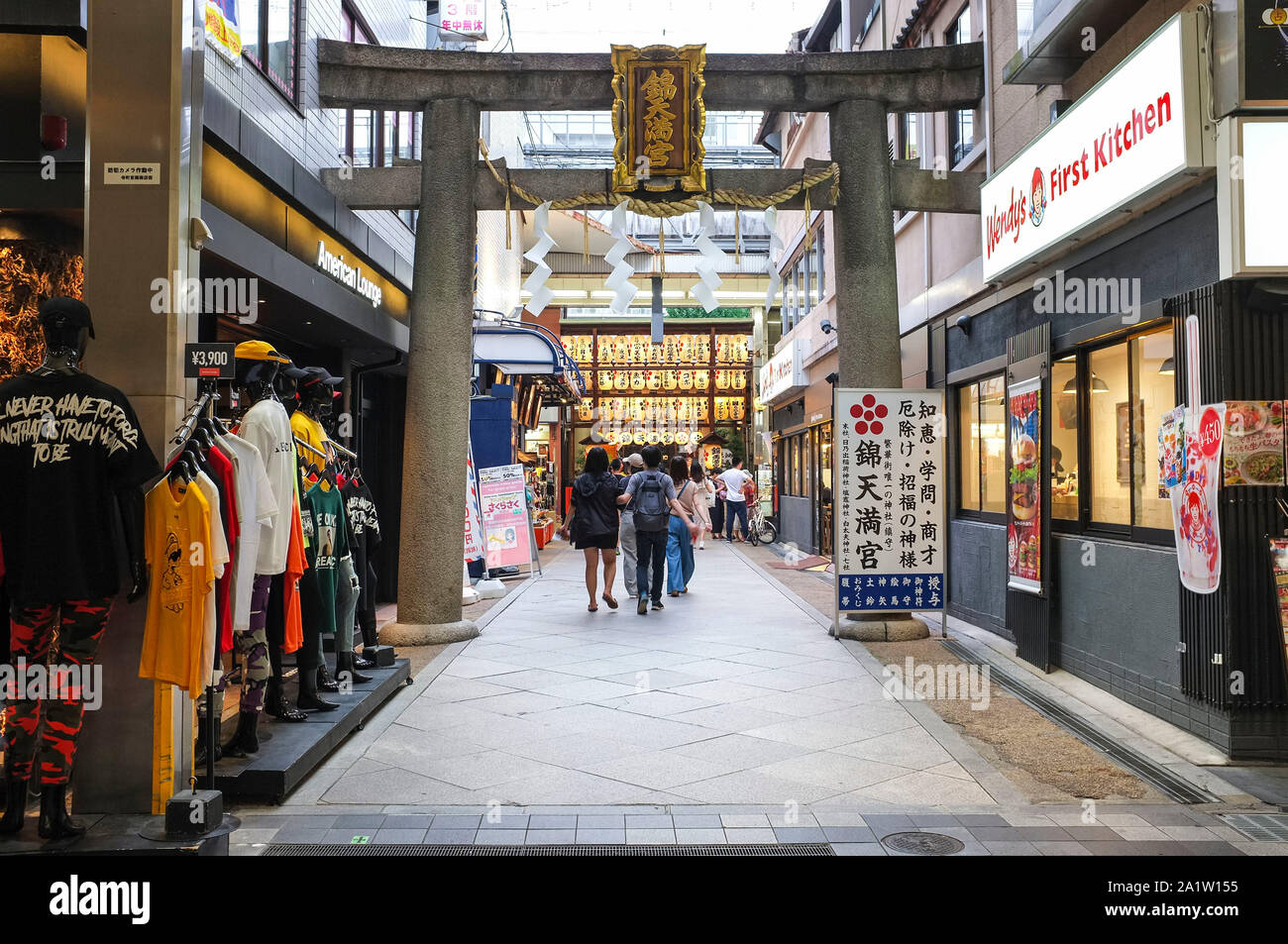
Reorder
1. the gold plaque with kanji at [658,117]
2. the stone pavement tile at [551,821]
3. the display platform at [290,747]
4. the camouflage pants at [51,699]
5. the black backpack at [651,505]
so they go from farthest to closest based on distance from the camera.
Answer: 1. the black backpack at [651,505]
2. the gold plaque with kanji at [658,117]
3. the display platform at [290,747]
4. the stone pavement tile at [551,821]
5. the camouflage pants at [51,699]

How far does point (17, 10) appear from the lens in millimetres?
5434

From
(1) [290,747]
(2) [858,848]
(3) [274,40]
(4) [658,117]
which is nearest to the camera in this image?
(2) [858,848]

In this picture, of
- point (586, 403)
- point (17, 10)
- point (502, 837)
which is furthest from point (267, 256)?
point (586, 403)

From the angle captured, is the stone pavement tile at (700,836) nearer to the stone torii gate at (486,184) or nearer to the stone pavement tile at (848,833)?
the stone pavement tile at (848,833)

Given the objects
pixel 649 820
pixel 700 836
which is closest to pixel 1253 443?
pixel 700 836

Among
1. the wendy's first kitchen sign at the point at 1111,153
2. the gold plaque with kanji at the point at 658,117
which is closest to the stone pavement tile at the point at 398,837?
A: the wendy's first kitchen sign at the point at 1111,153

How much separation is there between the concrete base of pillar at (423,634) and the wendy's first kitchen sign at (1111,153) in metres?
6.20

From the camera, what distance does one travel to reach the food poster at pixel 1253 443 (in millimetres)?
5648

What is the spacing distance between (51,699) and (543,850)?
228 cm

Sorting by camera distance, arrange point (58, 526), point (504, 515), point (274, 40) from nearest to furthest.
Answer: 1. point (58, 526)
2. point (274, 40)
3. point (504, 515)

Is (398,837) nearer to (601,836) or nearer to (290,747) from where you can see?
(601,836)

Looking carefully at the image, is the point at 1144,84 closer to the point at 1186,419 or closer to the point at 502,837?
the point at 1186,419

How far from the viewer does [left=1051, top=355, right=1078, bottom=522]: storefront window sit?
819cm

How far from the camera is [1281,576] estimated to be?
5473 millimetres
